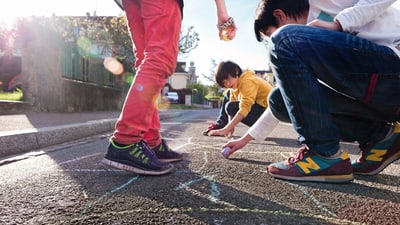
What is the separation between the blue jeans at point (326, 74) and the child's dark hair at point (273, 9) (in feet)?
0.70

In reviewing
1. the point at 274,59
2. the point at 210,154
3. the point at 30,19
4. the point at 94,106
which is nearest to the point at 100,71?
the point at 94,106

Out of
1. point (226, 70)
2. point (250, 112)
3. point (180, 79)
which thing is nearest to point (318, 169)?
point (226, 70)

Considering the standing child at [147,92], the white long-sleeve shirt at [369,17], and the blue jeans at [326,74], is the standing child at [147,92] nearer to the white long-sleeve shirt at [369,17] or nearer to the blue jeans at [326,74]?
the blue jeans at [326,74]

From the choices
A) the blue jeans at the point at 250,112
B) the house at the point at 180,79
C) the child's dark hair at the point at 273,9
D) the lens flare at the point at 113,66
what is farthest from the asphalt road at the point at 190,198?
the house at the point at 180,79

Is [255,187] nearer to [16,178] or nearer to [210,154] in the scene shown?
[210,154]

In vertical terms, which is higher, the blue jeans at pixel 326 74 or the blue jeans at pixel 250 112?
the blue jeans at pixel 326 74

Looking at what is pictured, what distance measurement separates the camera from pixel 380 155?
1.66 m

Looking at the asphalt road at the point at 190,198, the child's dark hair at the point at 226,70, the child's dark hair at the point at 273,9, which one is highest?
the child's dark hair at the point at 273,9

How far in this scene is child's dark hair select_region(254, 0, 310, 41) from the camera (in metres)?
1.67

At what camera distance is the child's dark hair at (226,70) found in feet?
12.2

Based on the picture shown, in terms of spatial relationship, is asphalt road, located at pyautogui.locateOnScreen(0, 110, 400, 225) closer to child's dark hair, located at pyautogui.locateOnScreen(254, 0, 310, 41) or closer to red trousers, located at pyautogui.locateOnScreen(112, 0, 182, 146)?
red trousers, located at pyautogui.locateOnScreen(112, 0, 182, 146)

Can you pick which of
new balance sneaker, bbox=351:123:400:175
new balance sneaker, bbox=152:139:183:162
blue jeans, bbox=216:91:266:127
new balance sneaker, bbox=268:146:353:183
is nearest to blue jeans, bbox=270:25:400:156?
new balance sneaker, bbox=268:146:353:183

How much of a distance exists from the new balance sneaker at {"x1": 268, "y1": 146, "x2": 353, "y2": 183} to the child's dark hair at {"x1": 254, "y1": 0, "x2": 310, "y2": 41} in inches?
28.0

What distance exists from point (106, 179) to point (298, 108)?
0.97 metres
